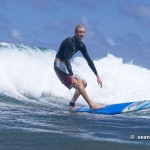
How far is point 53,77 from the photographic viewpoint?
1534 centimetres

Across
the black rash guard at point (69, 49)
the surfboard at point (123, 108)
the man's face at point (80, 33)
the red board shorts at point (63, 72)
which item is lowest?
the surfboard at point (123, 108)

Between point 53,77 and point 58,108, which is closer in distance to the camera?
point 58,108

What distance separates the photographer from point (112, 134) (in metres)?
5.79

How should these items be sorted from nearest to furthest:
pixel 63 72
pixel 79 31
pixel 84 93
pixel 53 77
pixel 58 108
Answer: pixel 79 31 < pixel 84 93 < pixel 63 72 < pixel 58 108 < pixel 53 77

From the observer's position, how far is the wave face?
13.0 m

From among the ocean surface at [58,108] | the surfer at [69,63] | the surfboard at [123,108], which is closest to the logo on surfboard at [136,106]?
the surfboard at [123,108]

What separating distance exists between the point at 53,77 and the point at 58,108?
633 cm

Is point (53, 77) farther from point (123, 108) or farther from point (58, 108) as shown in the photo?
point (123, 108)

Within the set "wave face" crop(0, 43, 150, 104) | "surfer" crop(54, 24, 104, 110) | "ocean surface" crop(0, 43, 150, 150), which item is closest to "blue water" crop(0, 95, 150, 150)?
"ocean surface" crop(0, 43, 150, 150)

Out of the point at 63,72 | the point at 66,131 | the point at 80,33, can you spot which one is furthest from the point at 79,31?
the point at 66,131

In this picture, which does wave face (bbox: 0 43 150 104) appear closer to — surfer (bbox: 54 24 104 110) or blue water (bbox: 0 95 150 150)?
surfer (bbox: 54 24 104 110)

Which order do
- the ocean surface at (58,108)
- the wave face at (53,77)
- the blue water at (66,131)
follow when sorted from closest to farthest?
the blue water at (66,131), the ocean surface at (58,108), the wave face at (53,77)

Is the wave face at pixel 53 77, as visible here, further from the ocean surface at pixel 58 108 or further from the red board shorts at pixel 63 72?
the red board shorts at pixel 63 72

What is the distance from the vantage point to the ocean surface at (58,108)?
16.6 ft
